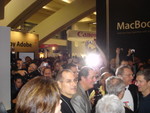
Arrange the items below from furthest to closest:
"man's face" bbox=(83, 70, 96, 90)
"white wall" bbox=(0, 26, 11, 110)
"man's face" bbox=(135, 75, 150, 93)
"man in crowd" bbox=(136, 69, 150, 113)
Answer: "white wall" bbox=(0, 26, 11, 110)
"man's face" bbox=(83, 70, 96, 90)
"man's face" bbox=(135, 75, 150, 93)
"man in crowd" bbox=(136, 69, 150, 113)

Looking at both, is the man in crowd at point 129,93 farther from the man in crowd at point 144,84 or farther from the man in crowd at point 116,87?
the man in crowd at point 116,87

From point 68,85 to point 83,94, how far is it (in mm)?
375

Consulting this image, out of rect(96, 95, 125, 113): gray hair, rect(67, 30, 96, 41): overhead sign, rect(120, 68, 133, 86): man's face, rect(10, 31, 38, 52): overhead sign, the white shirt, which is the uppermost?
rect(67, 30, 96, 41): overhead sign

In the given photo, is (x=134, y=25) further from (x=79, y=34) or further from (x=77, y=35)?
(x=79, y=34)

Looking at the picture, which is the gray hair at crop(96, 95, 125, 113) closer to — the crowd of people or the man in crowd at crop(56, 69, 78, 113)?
the crowd of people

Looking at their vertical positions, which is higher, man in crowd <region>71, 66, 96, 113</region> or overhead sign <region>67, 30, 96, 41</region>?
overhead sign <region>67, 30, 96, 41</region>

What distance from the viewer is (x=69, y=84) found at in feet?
8.22

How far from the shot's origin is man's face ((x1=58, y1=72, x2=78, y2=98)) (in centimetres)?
248

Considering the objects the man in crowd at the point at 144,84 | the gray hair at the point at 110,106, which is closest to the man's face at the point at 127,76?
the man in crowd at the point at 144,84

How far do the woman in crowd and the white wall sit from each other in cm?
401

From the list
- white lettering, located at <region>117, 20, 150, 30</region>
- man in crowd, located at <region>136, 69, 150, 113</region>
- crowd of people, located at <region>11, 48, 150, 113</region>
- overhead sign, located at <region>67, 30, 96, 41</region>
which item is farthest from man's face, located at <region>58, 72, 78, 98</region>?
overhead sign, located at <region>67, 30, 96, 41</region>

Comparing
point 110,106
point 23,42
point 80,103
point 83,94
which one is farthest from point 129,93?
point 23,42

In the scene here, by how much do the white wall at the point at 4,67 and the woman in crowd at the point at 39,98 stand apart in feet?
13.2

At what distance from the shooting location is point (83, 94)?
109 inches
